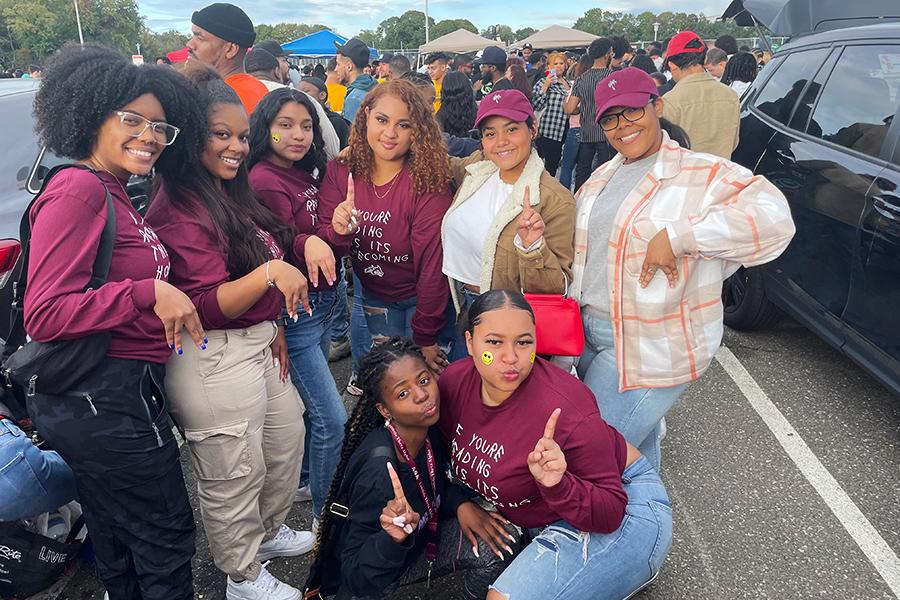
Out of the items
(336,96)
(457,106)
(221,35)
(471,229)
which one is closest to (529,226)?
(471,229)

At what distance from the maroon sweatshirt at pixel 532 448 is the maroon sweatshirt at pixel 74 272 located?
1.05m

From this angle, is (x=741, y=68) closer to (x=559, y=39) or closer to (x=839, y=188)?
(x=839, y=188)

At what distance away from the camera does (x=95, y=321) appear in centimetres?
156

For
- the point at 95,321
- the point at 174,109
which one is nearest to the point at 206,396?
the point at 95,321

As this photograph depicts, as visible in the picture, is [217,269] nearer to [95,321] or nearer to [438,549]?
[95,321]

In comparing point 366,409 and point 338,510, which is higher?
point 366,409

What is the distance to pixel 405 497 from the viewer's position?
1.89m

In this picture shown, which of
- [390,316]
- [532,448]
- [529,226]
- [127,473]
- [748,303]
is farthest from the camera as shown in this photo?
[748,303]

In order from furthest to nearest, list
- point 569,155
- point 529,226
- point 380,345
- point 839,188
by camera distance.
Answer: point 569,155, point 839,188, point 380,345, point 529,226

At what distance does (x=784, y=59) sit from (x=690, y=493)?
3.26 m

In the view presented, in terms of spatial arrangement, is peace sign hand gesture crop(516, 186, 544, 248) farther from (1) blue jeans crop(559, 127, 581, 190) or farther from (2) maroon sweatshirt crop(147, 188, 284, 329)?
(1) blue jeans crop(559, 127, 581, 190)

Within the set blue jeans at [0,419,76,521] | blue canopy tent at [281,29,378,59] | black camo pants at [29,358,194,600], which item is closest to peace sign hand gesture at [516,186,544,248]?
black camo pants at [29,358,194,600]

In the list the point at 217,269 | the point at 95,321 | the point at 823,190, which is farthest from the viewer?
the point at 823,190

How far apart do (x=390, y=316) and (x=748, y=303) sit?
2.68 m
